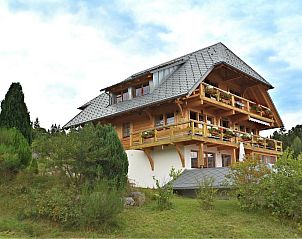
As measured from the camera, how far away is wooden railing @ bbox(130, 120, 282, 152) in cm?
2181

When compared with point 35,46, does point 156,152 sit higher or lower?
lower

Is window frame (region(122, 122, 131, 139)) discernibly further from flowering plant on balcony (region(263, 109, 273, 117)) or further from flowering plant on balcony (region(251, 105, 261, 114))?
flowering plant on balcony (region(263, 109, 273, 117))

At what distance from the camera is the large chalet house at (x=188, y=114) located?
22.8 metres

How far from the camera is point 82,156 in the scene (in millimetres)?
13883

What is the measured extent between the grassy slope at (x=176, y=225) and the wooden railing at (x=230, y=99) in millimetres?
10639

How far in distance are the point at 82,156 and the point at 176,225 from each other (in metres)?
4.28

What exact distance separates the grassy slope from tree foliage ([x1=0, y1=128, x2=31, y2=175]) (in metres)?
1.41

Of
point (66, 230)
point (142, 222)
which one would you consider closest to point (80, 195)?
point (66, 230)

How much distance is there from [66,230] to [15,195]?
3.64 metres

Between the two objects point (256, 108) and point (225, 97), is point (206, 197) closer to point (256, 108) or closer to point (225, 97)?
point (225, 97)

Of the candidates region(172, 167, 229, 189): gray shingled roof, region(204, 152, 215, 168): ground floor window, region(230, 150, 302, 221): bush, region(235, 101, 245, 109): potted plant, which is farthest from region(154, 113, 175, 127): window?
region(230, 150, 302, 221): bush

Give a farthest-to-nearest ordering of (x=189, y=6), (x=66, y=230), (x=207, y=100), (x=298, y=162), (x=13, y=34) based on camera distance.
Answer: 1. (x=207, y=100)
2. (x=13, y=34)
3. (x=298, y=162)
4. (x=189, y=6)
5. (x=66, y=230)

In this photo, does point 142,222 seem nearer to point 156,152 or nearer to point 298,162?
point 298,162

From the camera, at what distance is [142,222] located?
12.3m
